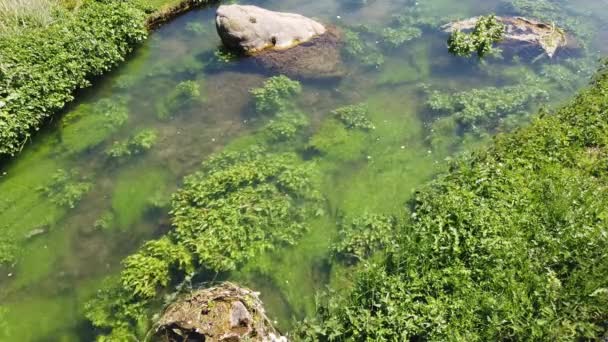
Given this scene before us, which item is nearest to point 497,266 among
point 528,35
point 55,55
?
point 528,35

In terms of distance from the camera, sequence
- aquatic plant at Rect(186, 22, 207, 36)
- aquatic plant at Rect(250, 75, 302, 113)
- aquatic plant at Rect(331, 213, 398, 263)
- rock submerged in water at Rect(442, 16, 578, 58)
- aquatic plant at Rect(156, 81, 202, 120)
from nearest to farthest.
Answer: aquatic plant at Rect(331, 213, 398, 263)
aquatic plant at Rect(156, 81, 202, 120)
aquatic plant at Rect(250, 75, 302, 113)
rock submerged in water at Rect(442, 16, 578, 58)
aquatic plant at Rect(186, 22, 207, 36)

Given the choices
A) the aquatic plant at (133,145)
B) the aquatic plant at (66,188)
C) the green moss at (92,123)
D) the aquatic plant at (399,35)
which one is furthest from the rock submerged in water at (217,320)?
the aquatic plant at (399,35)

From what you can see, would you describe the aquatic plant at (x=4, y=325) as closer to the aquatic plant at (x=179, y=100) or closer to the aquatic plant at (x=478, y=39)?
the aquatic plant at (x=179, y=100)

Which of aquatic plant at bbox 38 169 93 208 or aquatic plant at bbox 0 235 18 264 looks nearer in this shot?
aquatic plant at bbox 0 235 18 264

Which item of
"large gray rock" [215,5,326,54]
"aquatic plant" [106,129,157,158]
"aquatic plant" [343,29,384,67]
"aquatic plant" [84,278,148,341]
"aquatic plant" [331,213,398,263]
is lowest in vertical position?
"aquatic plant" [84,278,148,341]

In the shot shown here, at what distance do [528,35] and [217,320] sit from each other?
1651 cm

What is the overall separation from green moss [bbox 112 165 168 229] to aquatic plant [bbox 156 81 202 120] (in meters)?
2.54

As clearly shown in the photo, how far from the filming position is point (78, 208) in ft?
36.2

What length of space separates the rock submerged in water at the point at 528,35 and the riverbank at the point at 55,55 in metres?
12.8

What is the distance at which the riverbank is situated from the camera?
1195 centimetres

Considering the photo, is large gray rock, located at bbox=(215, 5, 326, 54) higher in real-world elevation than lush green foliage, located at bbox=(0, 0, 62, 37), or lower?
lower

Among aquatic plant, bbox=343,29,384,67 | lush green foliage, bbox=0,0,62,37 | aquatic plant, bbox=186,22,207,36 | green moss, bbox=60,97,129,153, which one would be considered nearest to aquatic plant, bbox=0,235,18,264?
green moss, bbox=60,97,129,153

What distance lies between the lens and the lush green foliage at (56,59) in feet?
39.1

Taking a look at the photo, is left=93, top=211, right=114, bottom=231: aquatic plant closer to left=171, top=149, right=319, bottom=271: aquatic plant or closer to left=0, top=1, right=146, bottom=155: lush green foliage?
left=171, top=149, right=319, bottom=271: aquatic plant
